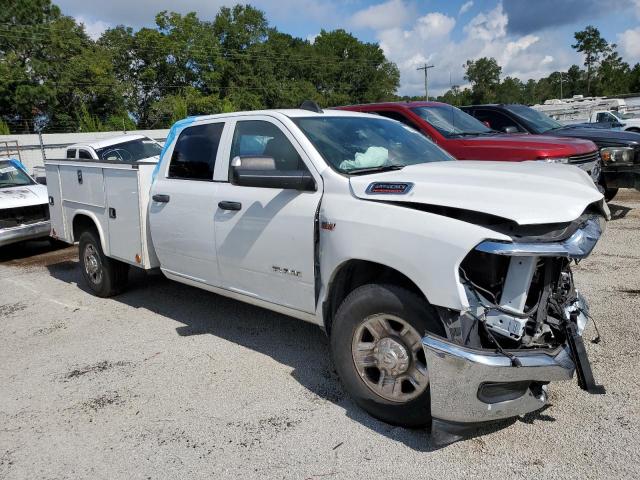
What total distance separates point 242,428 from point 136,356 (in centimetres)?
162

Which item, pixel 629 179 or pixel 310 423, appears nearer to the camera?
pixel 310 423

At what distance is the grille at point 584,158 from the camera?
7270 millimetres

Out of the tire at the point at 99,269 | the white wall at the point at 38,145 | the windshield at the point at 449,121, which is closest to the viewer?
the tire at the point at 99,269

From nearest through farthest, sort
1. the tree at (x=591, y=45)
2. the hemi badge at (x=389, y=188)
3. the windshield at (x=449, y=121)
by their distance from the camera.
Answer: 1. the hemi badge at (x=389, y=188)
2. the windshield at (x=449, y=121)
3. the tree at (x=591, y=45)

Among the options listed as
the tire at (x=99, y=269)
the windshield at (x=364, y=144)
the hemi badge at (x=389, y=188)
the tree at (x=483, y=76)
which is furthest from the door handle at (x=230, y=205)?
the tree at (x=483, y=76)

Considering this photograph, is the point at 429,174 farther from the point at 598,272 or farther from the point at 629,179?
the point at 629,179

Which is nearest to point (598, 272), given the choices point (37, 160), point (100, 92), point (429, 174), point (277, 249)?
point (429, 174)

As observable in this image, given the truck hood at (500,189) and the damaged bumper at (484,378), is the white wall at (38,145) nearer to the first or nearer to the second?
the truck hood at (500,189)

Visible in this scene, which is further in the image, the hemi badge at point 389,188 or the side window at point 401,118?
the side window at point 401,118

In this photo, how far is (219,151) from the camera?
15.1ft

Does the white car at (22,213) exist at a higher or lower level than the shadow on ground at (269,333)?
higher

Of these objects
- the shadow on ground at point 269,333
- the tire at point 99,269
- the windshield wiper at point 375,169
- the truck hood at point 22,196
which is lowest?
the shadow on ground at point 269,333

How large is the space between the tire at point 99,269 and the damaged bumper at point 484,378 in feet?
14.6

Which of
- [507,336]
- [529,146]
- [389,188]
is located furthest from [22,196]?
[507,336]
